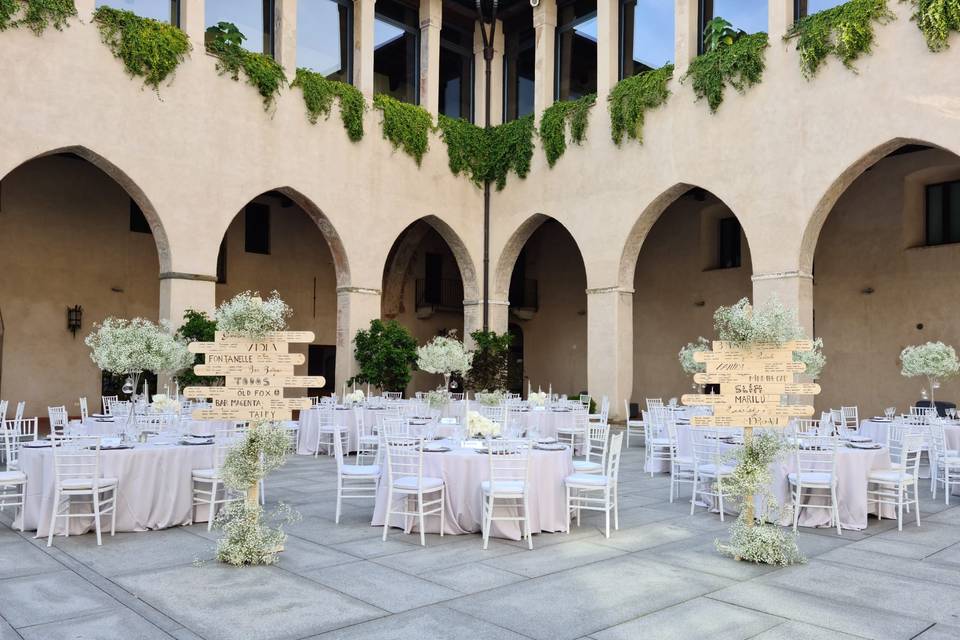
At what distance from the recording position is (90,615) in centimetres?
449

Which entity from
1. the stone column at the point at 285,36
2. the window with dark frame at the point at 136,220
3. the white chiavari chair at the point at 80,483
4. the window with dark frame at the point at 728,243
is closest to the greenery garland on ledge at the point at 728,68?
the window with dark frame at the point at 728,243

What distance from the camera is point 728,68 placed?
1450cm

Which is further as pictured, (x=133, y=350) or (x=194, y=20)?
(x=194, y=20)

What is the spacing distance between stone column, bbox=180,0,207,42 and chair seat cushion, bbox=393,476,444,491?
10992 millimetres

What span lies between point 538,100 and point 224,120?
715cm

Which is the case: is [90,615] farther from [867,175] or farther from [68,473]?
[867,175]

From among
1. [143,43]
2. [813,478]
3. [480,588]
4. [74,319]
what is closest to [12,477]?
[480,588]

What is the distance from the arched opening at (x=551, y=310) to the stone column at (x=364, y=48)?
6.82 meters

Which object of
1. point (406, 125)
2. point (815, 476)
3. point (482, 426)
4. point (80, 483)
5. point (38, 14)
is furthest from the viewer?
point (406, 125)

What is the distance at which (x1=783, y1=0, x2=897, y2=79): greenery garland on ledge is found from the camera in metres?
12.7

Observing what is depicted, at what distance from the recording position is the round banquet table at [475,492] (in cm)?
681

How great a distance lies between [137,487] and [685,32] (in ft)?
42.8

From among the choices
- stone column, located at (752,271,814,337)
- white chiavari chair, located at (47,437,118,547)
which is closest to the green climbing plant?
stone column, located at (752,271,814,337)

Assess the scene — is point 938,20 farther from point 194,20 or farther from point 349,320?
point 194,20
